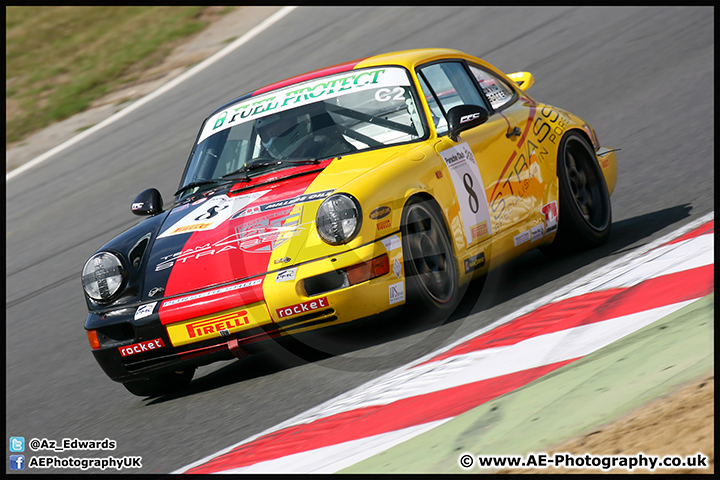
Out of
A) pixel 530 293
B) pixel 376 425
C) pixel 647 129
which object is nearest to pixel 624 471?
pixel 376 425

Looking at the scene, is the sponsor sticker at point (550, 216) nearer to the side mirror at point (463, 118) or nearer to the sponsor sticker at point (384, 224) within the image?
the side mirror at point (463, 118)

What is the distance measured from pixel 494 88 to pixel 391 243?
85.3 inches

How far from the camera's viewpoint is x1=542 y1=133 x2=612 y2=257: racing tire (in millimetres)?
6035

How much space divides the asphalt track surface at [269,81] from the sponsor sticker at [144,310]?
1.61ft

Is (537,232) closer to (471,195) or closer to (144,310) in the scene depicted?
(471,195)

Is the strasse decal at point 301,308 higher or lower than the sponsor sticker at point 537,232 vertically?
higher

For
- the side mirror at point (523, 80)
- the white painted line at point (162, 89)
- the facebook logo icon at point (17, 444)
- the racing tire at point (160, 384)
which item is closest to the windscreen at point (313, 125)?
the racing tire at point (160, 384)

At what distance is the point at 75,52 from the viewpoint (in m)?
17.9

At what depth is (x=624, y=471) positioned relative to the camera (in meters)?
2.58

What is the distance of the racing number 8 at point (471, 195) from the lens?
206 inches

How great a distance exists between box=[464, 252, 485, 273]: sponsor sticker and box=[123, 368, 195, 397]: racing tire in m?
1.60

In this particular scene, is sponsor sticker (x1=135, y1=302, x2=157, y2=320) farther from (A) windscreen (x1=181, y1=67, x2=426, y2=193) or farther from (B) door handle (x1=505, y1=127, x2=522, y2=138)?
(B) door handle (x1=505, y1=127, x2=522, y2=138)

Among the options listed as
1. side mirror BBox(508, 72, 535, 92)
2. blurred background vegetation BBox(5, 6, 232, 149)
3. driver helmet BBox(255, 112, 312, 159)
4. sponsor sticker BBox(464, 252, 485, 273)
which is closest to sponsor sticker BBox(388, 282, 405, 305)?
sponsor sticker BBox(464, 252, 485, 273)
